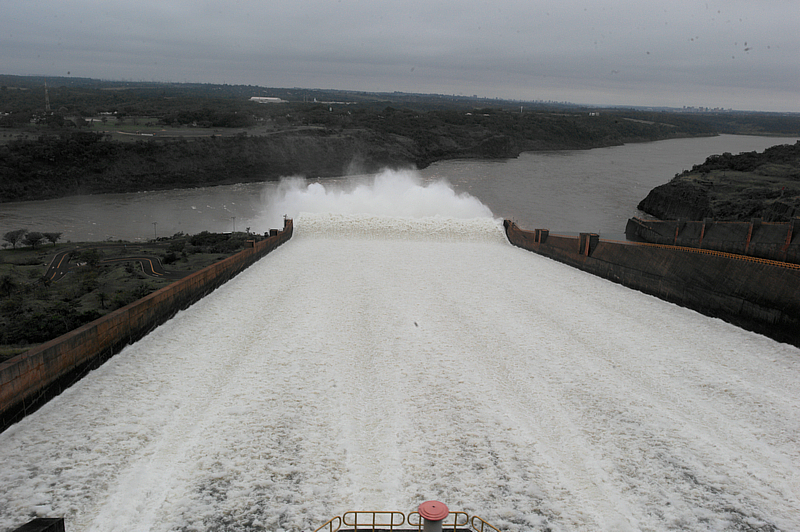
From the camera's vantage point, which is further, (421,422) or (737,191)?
(737,191)

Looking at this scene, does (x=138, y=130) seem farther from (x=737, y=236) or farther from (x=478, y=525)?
(x=478, y=525)

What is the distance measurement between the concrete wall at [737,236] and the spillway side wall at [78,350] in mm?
18001

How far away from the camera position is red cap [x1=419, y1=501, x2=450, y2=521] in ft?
16.1

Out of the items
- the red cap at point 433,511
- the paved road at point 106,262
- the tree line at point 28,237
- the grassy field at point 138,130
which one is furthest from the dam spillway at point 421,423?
the grassy field at point 138,130

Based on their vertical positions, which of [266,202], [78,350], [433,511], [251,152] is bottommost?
[266,202]

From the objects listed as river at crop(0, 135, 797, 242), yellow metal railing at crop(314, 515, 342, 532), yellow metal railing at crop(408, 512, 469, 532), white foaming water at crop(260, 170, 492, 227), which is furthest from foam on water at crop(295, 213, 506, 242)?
yellow metal railing at crop(314, 515, 342, 532)

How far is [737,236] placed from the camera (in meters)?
21.2

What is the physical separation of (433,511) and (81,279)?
3105 centimetres

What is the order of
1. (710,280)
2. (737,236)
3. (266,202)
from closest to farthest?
(710,280)
(737,236)
(266,202)

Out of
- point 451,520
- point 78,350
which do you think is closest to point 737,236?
point 451,520

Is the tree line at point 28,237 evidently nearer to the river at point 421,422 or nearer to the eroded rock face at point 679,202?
the river at point 421,422

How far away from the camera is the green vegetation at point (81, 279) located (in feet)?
66.9

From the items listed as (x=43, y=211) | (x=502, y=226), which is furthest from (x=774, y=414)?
(x=43, y=211)

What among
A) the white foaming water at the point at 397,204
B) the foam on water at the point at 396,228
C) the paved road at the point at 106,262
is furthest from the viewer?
the paved road at the point at 106,262
